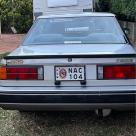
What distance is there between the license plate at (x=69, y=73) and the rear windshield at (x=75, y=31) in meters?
1.03

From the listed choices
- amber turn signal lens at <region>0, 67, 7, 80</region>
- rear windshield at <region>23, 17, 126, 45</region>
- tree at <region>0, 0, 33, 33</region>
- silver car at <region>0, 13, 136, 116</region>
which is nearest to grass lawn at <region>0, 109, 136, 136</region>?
silver car at <region>0, 13, 136, 116</region>

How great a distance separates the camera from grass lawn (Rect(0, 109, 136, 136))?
555cm

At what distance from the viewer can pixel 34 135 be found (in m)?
5.50

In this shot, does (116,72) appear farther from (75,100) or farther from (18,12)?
(18,12)

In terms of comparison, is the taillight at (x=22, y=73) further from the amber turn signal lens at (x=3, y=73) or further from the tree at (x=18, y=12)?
the tree at (x=18, y=12)

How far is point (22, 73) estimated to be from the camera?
5262 millimetres

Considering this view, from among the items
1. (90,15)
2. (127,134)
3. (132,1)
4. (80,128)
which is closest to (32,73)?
(80,128)

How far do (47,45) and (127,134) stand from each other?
62.4 inches

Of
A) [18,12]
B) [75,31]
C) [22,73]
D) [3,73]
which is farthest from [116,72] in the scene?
[18,12]

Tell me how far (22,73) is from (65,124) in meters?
1.03

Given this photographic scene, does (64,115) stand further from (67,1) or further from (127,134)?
(67,1)

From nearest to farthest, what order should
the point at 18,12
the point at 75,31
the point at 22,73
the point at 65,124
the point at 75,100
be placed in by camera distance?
the point at 75,100
the point at 22,73
the point at 65,124
the point at 75,31
the point at 18,12

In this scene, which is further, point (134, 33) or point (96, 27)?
point (134, 33)

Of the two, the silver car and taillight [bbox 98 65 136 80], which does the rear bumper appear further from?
taillight [bbox 98 65 136 80]
